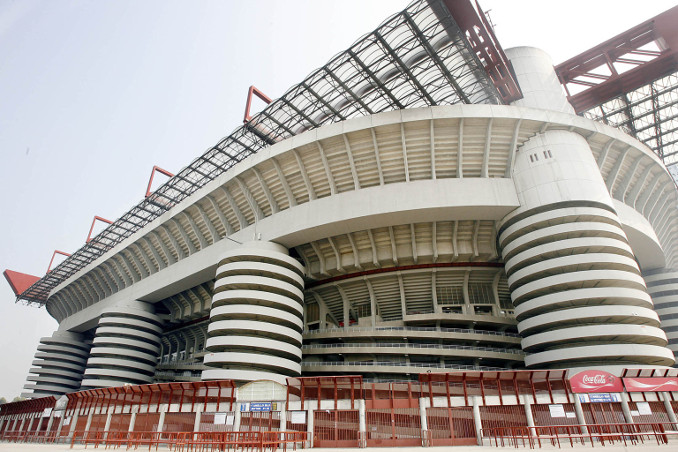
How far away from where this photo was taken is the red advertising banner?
2030cm

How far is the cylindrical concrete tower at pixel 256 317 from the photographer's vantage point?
111 feet

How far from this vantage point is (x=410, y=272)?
134 feet

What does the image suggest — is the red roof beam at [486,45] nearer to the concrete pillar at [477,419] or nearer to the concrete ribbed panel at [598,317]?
the concrete ribbed panel at [598,317]

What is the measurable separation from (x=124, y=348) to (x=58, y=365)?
91.7 ft

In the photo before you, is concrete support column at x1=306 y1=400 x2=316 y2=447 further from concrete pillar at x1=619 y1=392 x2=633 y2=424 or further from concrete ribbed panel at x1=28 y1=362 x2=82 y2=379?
concrete ribbed panel at x1=28 y1=362 x2=82 y2=379

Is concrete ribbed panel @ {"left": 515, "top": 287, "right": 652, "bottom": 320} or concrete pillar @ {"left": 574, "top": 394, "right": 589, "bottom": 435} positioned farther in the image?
concrete ribbed panel @ {"left": 515, "top": 287, "right": 652, "bottom": 320}

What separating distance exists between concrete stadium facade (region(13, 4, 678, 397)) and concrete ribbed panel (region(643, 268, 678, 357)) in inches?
7.5

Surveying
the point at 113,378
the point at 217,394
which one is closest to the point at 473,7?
the point at 217,394

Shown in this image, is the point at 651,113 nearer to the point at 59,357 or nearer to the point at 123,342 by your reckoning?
the point at 123,342

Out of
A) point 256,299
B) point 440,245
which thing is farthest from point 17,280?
point 440,245

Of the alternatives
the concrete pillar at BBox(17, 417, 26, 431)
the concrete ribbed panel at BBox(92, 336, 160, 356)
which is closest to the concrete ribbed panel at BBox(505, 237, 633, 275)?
the concrete ribbed panel at BBox(92, 336, 160, 356)

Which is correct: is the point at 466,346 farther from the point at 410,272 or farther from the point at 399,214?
the point at 399,214

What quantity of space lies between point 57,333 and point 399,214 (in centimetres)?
6953

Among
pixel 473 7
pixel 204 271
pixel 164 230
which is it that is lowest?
pixel 204 271
